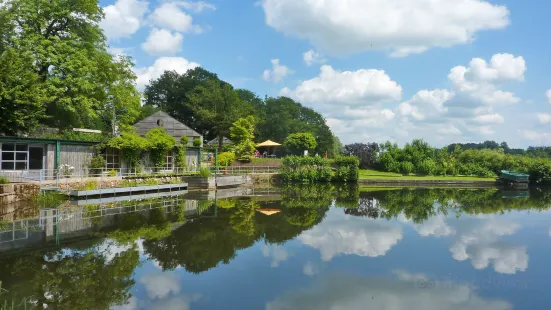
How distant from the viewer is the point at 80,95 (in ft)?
75.9

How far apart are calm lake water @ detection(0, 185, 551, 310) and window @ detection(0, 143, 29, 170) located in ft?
23.2

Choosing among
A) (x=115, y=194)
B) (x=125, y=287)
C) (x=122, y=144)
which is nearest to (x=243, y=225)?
(x=125, y=287)

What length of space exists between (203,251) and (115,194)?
42.2 feet

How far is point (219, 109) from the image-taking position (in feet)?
157

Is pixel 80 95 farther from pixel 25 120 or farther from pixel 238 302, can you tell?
pixel 238 302

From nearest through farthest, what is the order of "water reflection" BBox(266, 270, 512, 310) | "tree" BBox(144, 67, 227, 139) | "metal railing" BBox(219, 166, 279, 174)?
"water reflection" BBox(266, 270, 512, 310)
"metal railing" BBox(219, 166, 279, 174)
"tree" BBox(144, 67, 227, 139)

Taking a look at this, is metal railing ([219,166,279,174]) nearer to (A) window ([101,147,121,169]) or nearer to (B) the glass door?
(A) window ([101,147,121,169])

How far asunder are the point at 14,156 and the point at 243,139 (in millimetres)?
23349

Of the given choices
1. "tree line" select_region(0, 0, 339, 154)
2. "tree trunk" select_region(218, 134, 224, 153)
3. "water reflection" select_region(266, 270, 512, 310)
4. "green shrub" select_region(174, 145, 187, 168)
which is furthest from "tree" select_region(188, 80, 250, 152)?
"water reflection" select_region(266, 270, 512, 310)

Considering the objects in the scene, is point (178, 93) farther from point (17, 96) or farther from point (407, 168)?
point (17, 96)

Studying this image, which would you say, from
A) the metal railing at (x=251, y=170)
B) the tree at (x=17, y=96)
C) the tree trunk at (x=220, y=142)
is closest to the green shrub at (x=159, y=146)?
the metal railing at (x=251, y=170)

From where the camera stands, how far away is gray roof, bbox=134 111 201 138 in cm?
3747

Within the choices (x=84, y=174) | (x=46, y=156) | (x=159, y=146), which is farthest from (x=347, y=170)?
(x=46, y=156)

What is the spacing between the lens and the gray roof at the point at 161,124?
123 ft
